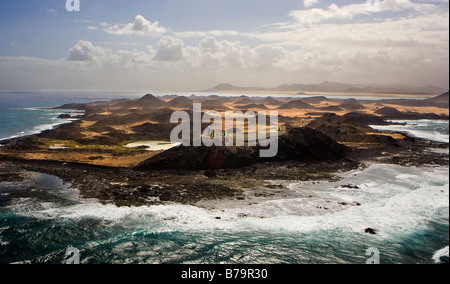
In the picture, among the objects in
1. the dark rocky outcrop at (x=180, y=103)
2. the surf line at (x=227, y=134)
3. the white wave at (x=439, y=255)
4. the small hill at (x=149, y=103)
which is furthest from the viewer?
the dark rocky outcrop at (x=180, y=103)

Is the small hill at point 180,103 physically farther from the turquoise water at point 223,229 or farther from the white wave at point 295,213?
the white wave at point 295,213

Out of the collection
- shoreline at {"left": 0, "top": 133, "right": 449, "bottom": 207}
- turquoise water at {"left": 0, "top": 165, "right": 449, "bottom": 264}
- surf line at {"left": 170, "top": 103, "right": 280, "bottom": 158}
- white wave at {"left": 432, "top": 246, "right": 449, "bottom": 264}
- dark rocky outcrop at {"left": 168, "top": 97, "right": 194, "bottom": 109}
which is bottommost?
white wave at {"left": 432, "top": 246, "right": 449, "bottom": 264}

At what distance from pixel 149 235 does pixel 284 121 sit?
56.3 m

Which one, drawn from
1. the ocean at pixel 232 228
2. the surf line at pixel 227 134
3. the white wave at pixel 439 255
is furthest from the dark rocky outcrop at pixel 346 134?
the white wave at pixel 439 255

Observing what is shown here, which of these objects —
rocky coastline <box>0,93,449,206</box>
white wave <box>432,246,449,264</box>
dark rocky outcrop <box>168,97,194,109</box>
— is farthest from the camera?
dark rocky outcrop <box>168,97,194,109</box>

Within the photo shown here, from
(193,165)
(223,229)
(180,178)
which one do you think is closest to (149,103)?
(193,165)

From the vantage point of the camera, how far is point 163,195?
65.8 feet

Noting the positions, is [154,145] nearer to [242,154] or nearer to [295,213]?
[242,154]

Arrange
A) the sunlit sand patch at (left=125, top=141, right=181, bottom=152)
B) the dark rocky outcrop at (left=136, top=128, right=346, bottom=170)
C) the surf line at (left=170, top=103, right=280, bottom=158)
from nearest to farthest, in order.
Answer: the dark rocky outcrop at (left=136, top=128, right=346, bottom=170) → the surf line at (left=170, top=103, right=280, bottom=158) → the sunlit sand patch at (left=125, top=141, right=181, bottom=152)

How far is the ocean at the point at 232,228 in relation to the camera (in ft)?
43.2

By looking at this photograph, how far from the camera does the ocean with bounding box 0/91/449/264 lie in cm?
1316

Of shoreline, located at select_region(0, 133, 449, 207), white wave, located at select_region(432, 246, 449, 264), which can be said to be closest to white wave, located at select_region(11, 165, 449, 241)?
shoreline, located at select_region(0, 133, 449, 207)

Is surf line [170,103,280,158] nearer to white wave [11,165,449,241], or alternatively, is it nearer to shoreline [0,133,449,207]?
shoreline [0,133,449,207]

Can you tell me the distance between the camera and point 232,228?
15.7 metres
